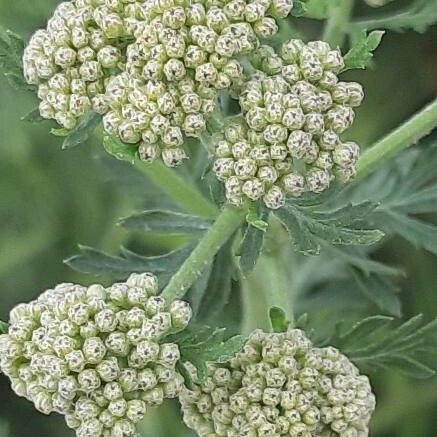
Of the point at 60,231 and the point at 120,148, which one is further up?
the point at 120,148

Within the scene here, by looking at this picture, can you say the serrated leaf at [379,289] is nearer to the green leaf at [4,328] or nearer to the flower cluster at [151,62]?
the flower cluster at [151,62]

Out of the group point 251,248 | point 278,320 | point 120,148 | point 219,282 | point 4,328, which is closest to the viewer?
point 120,148

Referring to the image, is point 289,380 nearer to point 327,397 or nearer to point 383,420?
point 327,397

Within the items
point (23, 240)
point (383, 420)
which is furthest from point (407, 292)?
point (23, 240)

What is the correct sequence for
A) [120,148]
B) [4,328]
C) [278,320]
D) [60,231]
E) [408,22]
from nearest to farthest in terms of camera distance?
[120,148] → [4,328] → [278,320] → [408,22] → [60,231]

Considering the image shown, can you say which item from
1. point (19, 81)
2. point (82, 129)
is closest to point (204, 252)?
point (82, 129)

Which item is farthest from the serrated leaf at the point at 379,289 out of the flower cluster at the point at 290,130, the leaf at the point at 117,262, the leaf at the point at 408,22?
the flower cluster at the point at 290,130

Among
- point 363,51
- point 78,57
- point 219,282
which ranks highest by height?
point 363,51

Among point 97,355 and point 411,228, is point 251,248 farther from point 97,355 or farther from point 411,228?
point 411,228

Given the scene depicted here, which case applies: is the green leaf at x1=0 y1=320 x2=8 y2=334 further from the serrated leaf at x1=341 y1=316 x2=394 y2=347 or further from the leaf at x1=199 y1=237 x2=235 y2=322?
the serrated leaf at x1=341 y1=316 x2=394 y2=347
